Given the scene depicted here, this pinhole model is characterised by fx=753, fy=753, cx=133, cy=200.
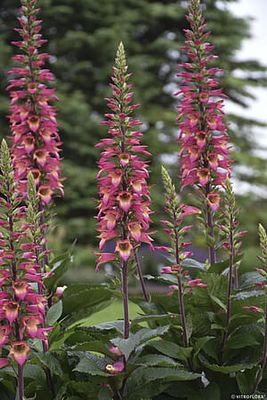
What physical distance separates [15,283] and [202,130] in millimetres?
1071

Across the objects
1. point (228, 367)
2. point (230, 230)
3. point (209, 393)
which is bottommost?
point (209, 393)

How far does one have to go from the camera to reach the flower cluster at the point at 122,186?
7.88ft

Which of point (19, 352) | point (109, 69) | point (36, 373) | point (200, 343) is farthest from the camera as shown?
point (109, 69)

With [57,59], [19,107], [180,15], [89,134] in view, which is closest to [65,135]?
[89,134]

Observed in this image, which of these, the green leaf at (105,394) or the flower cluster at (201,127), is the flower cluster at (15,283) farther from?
the flower cluster at (201,127)

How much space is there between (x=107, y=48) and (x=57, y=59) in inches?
54.3

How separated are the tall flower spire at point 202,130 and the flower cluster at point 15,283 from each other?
883 mm

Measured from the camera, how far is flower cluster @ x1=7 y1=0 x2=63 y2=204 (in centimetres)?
309

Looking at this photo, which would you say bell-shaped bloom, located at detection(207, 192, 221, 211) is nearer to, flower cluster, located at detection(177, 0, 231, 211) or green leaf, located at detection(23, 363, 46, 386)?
flower cluster, located at detection(177, 0, 231, 211)

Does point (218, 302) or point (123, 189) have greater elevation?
point (123, 189)

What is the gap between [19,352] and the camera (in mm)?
2133

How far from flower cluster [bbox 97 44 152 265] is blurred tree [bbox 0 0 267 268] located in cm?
1474

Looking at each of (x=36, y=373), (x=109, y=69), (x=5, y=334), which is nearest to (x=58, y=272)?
(x=36, y=373)

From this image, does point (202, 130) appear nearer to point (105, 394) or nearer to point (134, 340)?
point (134, 340)
